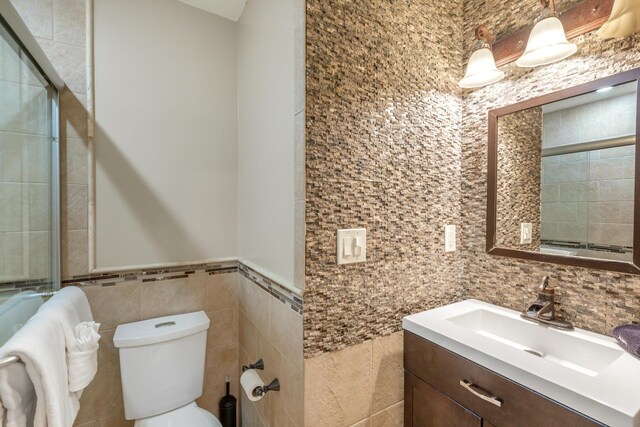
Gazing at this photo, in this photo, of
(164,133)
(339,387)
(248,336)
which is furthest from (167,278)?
(339,387)

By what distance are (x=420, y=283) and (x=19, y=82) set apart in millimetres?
Answer: 1722

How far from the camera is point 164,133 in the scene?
1497 mm

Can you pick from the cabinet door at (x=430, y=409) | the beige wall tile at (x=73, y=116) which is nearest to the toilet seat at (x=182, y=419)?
the cabinet door at (x=430, y=409)

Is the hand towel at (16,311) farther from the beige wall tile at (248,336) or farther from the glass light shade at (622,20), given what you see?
the glass light shade at (622,20)

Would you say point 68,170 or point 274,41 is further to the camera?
point 68,170

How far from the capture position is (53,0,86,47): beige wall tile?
1.28 m

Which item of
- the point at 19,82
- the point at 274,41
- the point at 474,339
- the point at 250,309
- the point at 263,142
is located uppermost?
the point at 274,41

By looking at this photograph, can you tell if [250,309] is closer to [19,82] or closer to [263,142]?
[263,142]

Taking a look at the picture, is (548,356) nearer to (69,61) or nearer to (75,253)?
(75,253)

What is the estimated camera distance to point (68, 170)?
1.29m

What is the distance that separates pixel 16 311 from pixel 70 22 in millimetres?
1294

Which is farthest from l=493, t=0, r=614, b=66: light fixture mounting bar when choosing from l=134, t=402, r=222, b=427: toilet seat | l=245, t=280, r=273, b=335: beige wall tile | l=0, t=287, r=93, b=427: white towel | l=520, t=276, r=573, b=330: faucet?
l=134, t=402, r=222, b=427: toilet seat

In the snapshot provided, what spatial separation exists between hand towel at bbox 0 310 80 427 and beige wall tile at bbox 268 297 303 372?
0.66m

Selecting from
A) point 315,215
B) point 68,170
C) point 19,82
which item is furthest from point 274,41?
point 68,170
